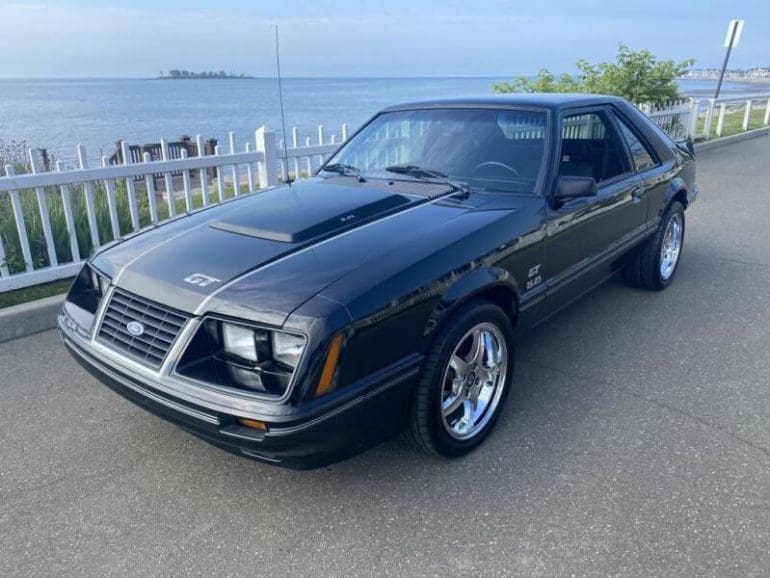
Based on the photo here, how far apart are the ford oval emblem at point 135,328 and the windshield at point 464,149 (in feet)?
5.95

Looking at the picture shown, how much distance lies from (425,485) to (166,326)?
1.36m

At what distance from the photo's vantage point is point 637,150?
4629 millimetres

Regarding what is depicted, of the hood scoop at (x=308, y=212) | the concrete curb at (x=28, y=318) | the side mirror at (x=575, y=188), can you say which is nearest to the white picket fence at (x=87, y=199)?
the concrete curb at (x=28, y=318)

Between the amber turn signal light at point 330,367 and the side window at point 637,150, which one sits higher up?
the side window at point 637,150

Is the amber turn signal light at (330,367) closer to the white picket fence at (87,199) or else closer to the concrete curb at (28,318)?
the white picket fence at (87,199)

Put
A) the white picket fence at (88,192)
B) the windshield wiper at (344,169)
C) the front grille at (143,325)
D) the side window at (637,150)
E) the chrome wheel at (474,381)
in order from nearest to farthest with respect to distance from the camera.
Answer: the front grille at (143,325)
the chrome wheel at (474,381)
the windshield wiper at (344,169)
the side window at (637,150)
the white picket fence at (88,192)

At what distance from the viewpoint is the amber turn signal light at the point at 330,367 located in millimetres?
2219

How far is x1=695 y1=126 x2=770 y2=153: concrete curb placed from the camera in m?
14.1

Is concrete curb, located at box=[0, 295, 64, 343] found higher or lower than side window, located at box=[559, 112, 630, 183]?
lower

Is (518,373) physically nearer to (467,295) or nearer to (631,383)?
(631,383)

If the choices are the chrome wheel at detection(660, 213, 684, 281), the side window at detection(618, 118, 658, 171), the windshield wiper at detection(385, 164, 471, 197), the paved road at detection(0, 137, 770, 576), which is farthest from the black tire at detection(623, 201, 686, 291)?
the windshield wiper at detection(385, 164, 471, 197)

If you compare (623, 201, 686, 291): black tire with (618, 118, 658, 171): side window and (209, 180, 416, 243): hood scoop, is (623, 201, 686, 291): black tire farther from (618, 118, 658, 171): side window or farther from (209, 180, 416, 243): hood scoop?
(209, 180, 416, 243): hood scoop

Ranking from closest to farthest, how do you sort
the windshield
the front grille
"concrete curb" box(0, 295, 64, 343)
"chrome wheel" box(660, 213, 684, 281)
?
the front grille, the windshield, "concrete curb" box(0, 295, 64, 343), "chrome wheel" box(660, 213, 684, 281)

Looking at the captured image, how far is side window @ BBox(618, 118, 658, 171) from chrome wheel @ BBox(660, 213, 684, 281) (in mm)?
678
